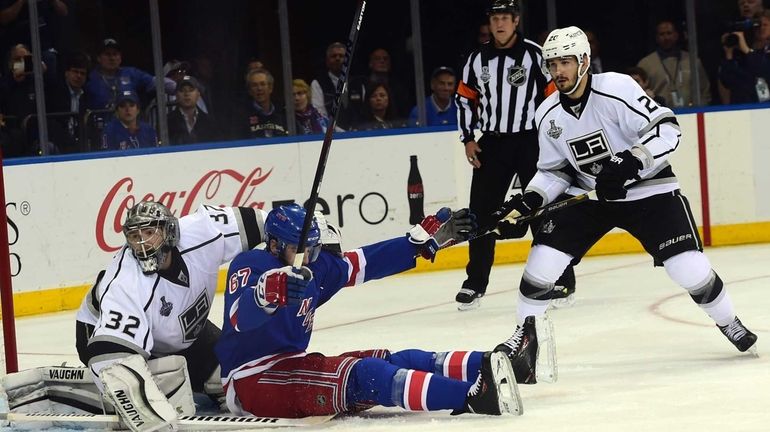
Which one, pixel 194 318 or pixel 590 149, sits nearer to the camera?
pixel 194 318

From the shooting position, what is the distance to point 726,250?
781cm

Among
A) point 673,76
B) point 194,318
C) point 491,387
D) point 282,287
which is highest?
point 673,76

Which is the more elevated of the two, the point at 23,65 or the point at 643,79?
the point at 23,65

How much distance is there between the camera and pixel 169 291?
161 inches

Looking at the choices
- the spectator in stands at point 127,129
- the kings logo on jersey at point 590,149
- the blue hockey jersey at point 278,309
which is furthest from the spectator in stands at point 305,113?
the blue hockey jersey at point 278,309

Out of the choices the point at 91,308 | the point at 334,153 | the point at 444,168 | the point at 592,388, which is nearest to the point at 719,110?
the point at 444,168

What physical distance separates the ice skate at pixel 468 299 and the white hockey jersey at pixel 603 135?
1.55m

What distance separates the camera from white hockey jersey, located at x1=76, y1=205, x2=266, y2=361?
13.0ft

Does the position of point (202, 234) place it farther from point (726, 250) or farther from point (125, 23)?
point (726, 250)

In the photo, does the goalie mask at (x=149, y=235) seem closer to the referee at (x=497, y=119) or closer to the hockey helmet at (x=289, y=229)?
the hockey helmet at (x=289, y=229)

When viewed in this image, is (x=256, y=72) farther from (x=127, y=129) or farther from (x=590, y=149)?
(x=590, y=149)

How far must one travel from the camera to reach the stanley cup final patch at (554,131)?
183 inches

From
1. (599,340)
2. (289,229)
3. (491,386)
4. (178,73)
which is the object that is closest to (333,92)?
(178,73)

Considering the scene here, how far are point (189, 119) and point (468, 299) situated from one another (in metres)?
2.18
